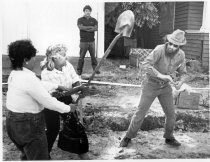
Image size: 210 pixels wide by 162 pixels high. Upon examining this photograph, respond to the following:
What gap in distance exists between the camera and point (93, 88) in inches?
172

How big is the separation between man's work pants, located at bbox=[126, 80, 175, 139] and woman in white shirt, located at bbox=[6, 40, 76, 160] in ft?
5.06

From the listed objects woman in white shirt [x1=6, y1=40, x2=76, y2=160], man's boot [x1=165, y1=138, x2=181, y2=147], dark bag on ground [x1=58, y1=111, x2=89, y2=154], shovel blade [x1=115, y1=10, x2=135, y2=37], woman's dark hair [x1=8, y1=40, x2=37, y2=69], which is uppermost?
shovel blade [x1=115, y1=10, x2=135, y2=37]

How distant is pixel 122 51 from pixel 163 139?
6.12 ft

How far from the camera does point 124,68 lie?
471 centimetres

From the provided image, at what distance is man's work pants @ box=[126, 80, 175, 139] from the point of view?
142 inches

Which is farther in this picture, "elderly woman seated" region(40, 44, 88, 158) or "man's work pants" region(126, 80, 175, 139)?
"man's work pants" region(126, 80, 175, 139)

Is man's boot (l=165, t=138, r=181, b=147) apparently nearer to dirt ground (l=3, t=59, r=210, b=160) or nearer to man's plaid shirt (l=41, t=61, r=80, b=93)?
dirt ground (l=3, t=59, r=210, b=160)

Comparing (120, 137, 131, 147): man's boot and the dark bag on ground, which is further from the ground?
the dark bag on ground

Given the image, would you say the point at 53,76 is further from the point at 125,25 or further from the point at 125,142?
the point at 125,142

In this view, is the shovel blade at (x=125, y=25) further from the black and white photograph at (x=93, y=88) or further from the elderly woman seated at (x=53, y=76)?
the elderly woman seated at (x=53, y=76)

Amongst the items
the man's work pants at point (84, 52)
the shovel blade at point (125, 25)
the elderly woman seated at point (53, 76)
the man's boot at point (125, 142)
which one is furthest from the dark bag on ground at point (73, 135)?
the shovel blade at point (125, 25)

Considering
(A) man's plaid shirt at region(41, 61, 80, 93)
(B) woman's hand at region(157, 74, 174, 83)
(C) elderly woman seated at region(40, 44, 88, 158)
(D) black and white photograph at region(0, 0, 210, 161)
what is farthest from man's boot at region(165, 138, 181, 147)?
(A) man's plaid shirt at region(41, 61, 80, 93)

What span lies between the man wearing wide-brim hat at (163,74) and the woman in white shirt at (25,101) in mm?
1538

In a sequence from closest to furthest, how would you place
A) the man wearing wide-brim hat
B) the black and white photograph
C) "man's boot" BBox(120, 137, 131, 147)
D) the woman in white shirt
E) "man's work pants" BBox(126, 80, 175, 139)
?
the woman in white shirt → the black and white photograph → the man wearing wide-brim hat → "man's work pants" BBox(126, 80, 175, 139) → "man's boot" BBox(120, 137, 131, 147)
